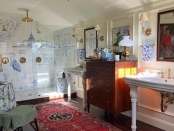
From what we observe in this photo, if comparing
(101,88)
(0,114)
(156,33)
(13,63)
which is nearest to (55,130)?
(0,114)

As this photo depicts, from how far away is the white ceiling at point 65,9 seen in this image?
3.55m

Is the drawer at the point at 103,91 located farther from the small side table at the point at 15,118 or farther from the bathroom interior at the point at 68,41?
the small side table at the point at 15,118

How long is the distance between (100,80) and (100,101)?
1.36 feet

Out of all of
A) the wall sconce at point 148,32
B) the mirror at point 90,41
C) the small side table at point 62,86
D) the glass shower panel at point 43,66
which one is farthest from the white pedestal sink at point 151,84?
the glass shower panel at point 43,66

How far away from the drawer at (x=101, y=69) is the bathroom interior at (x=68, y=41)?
51cm

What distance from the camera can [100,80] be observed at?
342 cm

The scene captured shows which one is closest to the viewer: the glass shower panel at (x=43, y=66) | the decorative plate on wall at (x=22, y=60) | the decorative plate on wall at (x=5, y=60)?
the decorative plate on wall at (x=5, y=60)

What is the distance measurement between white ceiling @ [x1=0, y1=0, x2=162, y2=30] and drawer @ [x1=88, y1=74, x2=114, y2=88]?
1405 mm

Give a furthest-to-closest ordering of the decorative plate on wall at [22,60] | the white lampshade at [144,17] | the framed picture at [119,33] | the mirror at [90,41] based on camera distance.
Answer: the decorative plate on wall at [22,60], the mirror at [90,41], the framed picture at [119,33], the white lampshade at [144,17]

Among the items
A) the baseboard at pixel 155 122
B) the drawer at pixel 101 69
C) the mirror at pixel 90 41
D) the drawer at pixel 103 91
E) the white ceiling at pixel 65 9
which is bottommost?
the baseboard at pixel 155 122

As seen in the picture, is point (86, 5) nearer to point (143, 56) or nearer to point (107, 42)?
point (107, 42)

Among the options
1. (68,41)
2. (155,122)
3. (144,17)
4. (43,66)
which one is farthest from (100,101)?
(43,66)

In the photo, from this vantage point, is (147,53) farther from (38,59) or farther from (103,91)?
(38,59)

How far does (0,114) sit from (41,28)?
3.91 meters
